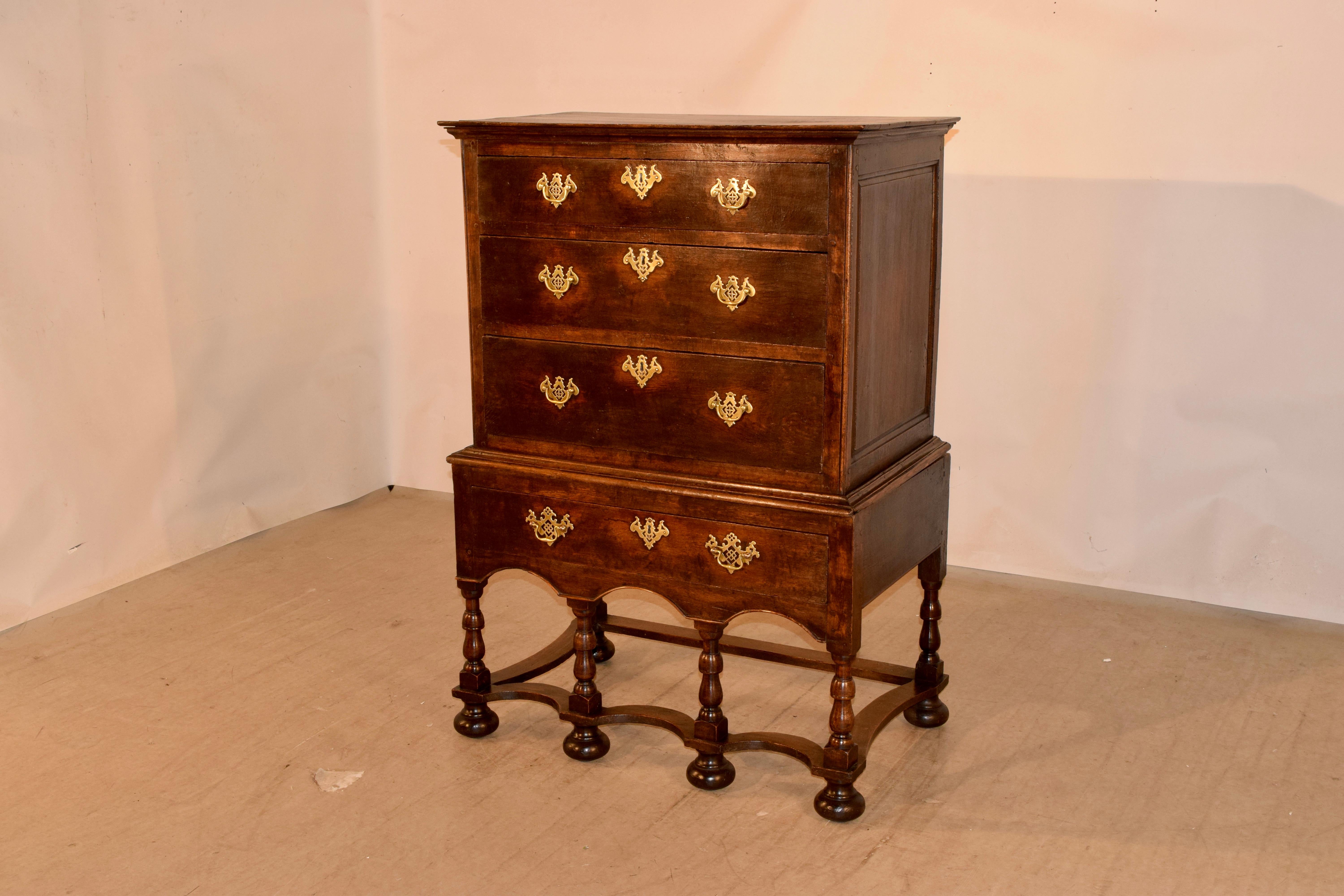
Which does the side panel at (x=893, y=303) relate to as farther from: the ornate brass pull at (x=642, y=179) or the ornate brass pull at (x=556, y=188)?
the ornate brass pull at (x=556, y=188)

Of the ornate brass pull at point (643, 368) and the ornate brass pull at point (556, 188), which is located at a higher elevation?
the ornate brass pull at point (556, 188)

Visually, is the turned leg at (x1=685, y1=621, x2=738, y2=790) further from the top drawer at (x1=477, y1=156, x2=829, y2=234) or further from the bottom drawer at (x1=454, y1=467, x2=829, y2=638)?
the top drawer at (x1=477, y1=156, x2=829, y2=234)

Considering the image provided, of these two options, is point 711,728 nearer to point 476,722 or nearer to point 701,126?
point 476,722

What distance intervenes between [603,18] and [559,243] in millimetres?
1786

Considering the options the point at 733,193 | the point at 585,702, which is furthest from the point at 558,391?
the point at 585,702

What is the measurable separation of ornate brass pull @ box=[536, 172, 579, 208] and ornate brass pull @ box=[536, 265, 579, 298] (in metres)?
0.12

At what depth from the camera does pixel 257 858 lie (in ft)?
7.88

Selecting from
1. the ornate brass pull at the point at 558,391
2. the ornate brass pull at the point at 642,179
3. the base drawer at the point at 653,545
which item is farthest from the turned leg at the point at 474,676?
the ornate brass pull at the point at 642,179

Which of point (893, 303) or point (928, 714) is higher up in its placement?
point (893, 303)

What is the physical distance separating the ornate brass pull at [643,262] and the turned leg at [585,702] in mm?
716

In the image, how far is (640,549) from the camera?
8.54 ft

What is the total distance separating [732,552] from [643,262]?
1.88 ft

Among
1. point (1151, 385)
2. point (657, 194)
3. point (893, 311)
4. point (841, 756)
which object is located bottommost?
point (841, 756)

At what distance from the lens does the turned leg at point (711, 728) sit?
2631 mm
